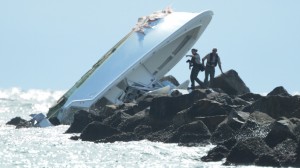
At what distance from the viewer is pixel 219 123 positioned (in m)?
25.7

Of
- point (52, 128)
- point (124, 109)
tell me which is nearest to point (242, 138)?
point (124, 109)

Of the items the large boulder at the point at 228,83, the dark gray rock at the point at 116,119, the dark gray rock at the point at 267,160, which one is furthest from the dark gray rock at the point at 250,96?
the dark gray rock at the point at 267,160

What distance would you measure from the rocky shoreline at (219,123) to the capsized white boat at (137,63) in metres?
2.35

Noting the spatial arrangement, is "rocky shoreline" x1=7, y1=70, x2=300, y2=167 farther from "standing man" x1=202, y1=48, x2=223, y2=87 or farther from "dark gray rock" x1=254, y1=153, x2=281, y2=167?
"standing man" x1=202, y1=48, x2=223, y2=87

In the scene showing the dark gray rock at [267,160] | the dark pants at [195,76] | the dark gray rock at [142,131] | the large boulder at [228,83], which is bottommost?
the dark gray rock at [267,160]

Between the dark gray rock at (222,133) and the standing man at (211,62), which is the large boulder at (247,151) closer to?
the dark gray rock at (222,133)

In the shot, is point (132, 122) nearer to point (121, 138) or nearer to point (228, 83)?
point (121, 138)

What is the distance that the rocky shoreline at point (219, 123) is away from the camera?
843 inches

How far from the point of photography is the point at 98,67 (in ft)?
119

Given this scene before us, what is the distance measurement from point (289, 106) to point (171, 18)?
13025 millimetres

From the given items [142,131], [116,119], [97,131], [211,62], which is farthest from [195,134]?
[211,62]

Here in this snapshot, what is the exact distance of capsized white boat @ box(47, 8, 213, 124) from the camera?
35.2 meters

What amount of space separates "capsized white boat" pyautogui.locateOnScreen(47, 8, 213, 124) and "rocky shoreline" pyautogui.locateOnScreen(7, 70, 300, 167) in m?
2.35

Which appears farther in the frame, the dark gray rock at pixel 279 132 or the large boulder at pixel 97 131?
the large boulder at pixel 97 131
